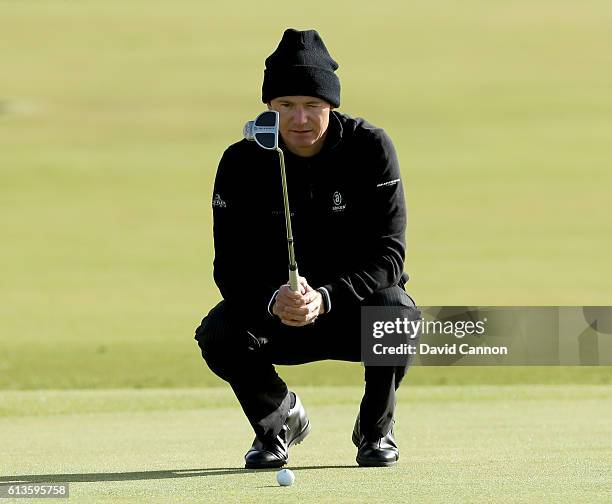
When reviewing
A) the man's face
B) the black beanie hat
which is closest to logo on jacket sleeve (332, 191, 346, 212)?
the man's face

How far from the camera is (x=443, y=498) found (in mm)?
3094

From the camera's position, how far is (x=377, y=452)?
3.98 meters

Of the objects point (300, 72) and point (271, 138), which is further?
point (300, 72)

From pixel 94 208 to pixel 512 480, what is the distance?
2198cm

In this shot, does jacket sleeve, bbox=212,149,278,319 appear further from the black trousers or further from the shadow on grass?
the shadow on grass

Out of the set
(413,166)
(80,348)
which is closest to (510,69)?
(413,166)

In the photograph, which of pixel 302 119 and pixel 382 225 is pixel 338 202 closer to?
pixel 382 225

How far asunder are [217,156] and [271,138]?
26.5m

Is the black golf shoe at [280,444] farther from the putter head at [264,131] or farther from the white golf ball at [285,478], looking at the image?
the putter head at [264,131]

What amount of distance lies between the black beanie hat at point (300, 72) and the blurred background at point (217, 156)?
5533 millimetres

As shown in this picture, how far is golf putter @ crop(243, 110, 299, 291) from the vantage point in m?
3.72

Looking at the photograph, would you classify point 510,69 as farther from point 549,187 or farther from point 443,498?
point 443,498

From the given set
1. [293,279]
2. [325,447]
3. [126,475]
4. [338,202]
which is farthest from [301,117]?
[325,447]

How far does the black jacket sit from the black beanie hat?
0.46ft
